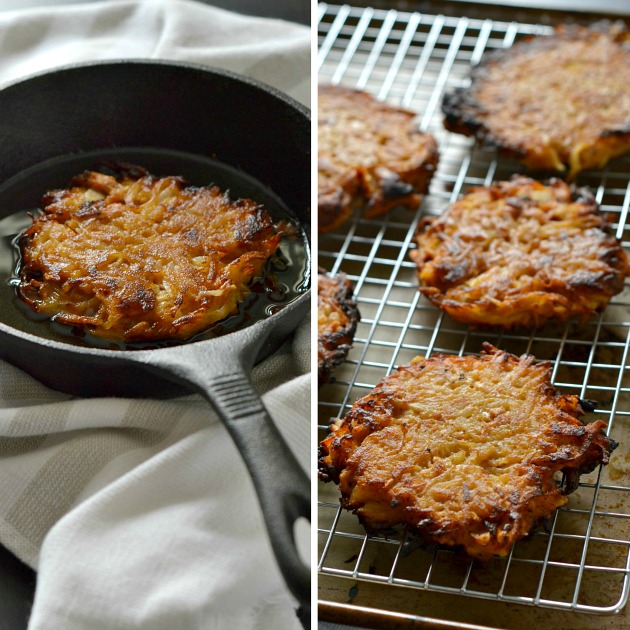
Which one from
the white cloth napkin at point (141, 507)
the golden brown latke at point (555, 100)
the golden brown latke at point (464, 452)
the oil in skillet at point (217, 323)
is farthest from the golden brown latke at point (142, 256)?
the golden brown latke at point (555, 100)

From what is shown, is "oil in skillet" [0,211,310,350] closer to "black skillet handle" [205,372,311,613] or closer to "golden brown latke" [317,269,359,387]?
"golden brown latke" [317,269,359,387]

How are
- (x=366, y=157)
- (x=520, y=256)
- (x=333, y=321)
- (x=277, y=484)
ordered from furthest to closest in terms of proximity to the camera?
1. (x=366, y=157)
2. (x=520, y=256)
3. (x=333, y=321)
4. (x=277, y=484)

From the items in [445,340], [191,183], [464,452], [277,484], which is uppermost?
[277,484]

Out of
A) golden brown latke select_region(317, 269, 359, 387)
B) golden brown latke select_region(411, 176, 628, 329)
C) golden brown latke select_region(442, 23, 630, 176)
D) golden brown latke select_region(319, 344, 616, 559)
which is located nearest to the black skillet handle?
golden brown latke select_region(319, 344, 616, 559)

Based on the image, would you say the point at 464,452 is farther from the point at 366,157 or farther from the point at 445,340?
the point at 366,157

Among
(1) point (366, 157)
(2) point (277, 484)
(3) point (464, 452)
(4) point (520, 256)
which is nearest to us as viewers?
(2) point (277, 484)

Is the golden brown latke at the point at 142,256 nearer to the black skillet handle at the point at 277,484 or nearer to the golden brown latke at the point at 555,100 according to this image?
the black skillet handle at the point at 277,484

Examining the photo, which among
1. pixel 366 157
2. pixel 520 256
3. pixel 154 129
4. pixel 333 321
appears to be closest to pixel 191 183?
pixel 154 129
